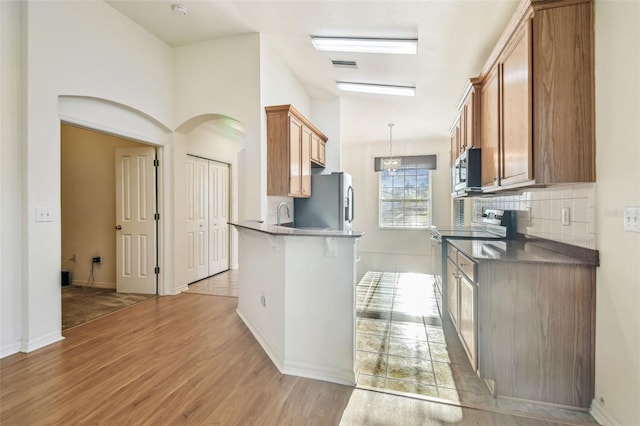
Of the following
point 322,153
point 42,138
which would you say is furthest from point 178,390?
point 322,153

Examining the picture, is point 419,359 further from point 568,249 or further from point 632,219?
point 632,219

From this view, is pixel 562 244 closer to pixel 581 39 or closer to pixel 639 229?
pixel 639 229

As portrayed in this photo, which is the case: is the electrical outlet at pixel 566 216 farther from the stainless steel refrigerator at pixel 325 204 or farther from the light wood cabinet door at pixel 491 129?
the stainless steel refrigerator at pixel 325 204

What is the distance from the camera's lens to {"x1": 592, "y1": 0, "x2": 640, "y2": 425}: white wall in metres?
1.40

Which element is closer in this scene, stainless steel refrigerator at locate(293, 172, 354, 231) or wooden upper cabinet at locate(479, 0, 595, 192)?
wooden upper cabinet at locate(479, 0, 595, 192)

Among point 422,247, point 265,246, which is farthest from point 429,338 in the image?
point 422,247

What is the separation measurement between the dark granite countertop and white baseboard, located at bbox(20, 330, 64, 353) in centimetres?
347

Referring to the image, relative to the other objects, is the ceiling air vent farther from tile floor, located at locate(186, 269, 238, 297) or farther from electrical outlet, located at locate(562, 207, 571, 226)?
tile floor, located at locate(186, 269, 238, 297)

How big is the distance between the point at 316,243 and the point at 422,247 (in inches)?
233

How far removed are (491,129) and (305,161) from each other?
91.7 inches

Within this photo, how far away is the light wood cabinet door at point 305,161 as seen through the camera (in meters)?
4.06

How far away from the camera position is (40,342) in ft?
8.32

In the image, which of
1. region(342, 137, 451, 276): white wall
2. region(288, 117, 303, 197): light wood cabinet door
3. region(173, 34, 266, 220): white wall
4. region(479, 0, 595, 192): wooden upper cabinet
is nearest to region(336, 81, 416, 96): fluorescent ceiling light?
region(288, 117, 303, 197): light wood cabinet door

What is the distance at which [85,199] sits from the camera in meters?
4.57
